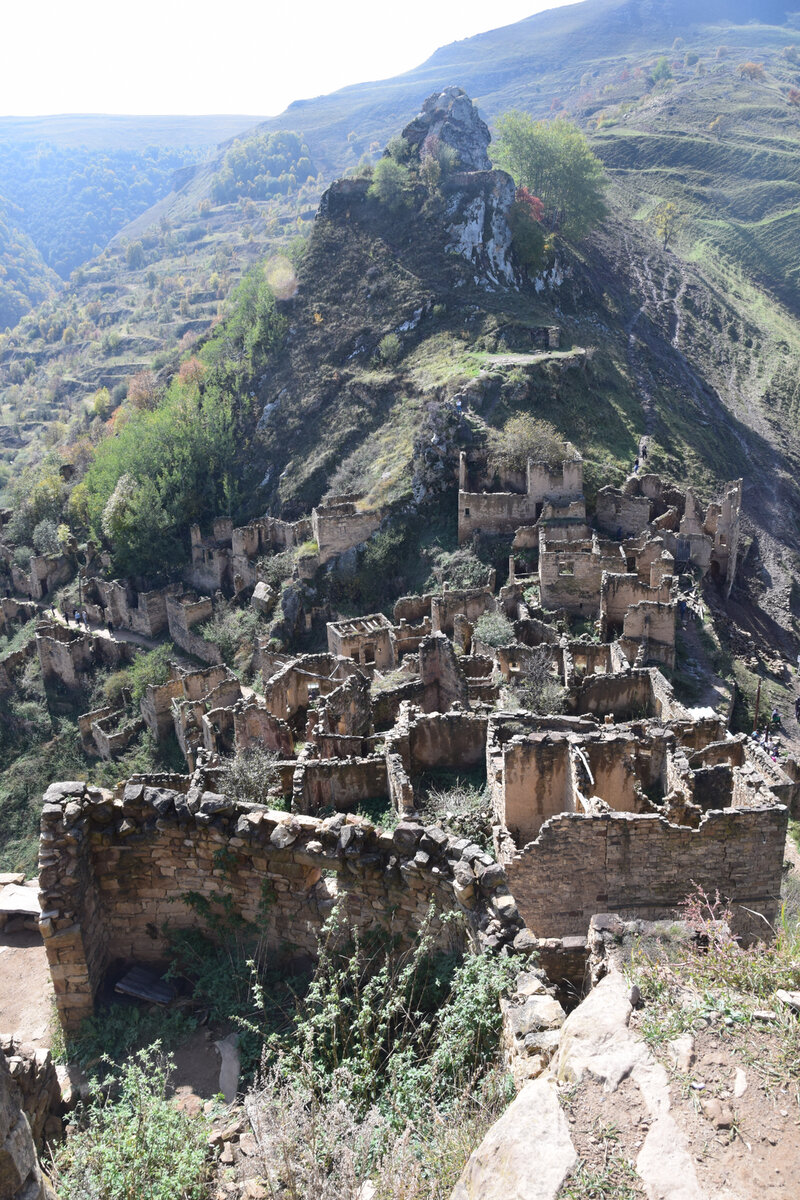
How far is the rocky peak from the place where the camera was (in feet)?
201

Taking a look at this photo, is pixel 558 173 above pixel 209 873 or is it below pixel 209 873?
above

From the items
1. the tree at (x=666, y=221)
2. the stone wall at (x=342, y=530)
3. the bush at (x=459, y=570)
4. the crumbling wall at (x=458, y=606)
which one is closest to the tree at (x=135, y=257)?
the tree at (x=666, y=221)

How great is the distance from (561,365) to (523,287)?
42.6 ft

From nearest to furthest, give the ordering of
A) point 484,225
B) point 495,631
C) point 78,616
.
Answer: point 495,631 < point 78,616 < point 484,225

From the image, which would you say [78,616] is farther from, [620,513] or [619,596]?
[619,596]

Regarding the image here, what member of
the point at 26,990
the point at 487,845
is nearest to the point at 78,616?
the point at 487,845

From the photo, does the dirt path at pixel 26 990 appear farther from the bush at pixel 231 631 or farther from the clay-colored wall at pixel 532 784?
the bush at pixel 231 631

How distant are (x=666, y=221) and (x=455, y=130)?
25.4 meters

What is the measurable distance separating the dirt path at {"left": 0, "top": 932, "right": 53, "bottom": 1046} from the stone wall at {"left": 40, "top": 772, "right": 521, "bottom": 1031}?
0.74 m

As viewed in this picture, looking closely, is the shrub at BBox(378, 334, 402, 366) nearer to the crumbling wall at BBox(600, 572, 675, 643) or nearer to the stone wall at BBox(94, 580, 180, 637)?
the stone wall at BBox(94, 580, 180, 637)

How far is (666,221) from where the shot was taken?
7744 centimetres

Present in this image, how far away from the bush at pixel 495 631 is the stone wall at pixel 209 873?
15733 mm

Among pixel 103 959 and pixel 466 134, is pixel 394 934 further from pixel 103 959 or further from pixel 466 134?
pixel 466 134

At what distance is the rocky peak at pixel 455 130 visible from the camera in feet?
201
